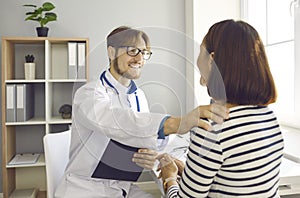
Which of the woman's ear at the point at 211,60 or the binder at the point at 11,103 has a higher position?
the woman's ear at the point at 211,60

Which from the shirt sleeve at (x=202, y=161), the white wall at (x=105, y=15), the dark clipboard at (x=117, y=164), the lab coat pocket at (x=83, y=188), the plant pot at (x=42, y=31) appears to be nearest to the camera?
the shirt sleeve at (x=202, y=161)

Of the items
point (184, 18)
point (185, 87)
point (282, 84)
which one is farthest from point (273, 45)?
point (185, 87)

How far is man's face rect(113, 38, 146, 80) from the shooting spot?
3.42ft

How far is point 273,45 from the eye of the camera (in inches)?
101

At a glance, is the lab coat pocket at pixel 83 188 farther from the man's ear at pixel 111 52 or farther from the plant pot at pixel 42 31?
the plant pot at pixel 42 31

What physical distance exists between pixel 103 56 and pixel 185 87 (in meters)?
0.28

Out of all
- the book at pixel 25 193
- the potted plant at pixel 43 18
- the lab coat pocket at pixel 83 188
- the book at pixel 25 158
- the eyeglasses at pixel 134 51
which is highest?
the potted plant at pixel 43 18

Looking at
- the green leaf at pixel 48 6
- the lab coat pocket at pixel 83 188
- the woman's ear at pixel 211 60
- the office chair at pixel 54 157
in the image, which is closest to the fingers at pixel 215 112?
the woman's ear at pixel 211 60

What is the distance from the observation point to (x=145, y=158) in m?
1.13

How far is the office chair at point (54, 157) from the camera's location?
1.55 meters

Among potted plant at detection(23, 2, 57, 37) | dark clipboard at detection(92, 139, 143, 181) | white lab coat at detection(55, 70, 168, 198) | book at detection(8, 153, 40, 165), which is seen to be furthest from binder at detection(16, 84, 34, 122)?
dark clipboard at detection(92, 139, 143, 181)

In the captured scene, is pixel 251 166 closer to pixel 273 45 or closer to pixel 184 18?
pixel 273 45

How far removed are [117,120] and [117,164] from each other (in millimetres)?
174

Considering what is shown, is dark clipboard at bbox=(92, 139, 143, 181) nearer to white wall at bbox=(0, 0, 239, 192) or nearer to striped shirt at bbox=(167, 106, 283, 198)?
striped shirt at bbox=(167, 106, 283, 198)
